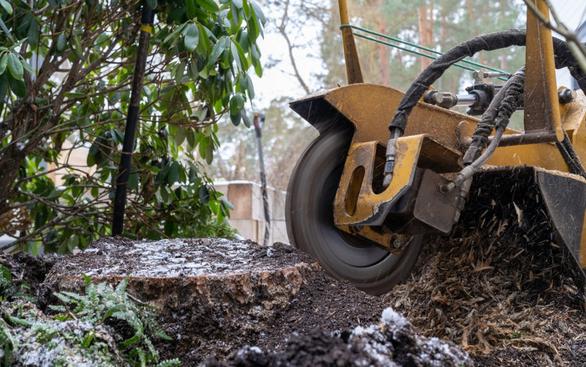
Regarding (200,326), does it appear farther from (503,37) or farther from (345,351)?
(503,37)

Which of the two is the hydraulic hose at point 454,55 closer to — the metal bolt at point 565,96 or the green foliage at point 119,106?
the metal bolt at point 565,96

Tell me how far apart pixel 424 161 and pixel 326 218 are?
0.47m

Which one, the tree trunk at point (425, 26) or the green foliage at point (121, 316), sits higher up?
the tree trunk at point (425, 26)

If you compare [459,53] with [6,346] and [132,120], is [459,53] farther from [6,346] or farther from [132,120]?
[6,346]

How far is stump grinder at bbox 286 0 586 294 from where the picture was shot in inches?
101

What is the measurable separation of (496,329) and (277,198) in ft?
A: 23.7

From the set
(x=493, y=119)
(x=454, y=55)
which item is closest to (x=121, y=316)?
(x=493, y=119)

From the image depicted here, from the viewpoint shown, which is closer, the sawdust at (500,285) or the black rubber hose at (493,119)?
Answer: the sawdust at (500,285)

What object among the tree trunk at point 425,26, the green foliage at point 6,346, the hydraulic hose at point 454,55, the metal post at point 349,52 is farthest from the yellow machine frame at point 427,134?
the tree trunk at point 425,26

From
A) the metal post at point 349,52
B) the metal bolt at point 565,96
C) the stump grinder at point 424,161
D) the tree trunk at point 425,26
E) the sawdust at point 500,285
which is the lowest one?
the sawdust at point 500,285

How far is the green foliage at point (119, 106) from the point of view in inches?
123

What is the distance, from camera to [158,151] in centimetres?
386

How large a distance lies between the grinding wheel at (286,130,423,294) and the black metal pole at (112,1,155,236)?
990 mm

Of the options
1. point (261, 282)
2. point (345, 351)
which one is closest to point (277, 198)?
point (261, 282)
